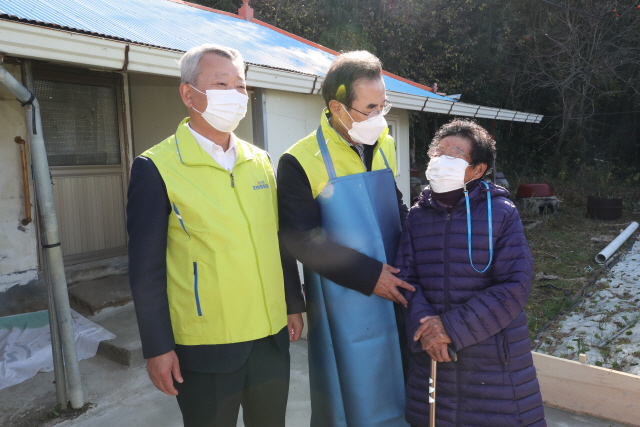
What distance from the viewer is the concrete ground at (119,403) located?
10.4ft

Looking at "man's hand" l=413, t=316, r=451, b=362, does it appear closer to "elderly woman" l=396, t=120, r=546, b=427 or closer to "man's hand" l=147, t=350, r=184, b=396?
"elderly woman" l=396, t=120, r=546, b=427

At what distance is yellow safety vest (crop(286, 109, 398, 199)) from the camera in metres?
2.10

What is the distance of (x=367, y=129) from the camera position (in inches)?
85.0

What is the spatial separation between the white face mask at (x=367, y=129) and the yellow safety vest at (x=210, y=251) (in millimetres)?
585

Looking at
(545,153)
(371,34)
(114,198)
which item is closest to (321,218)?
(114,198)

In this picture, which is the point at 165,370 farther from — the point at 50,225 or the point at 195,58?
the point at 50,225

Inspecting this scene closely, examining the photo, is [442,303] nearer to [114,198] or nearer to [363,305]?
[363,305]

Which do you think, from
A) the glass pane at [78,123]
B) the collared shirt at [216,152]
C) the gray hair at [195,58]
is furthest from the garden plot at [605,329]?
the glass pane at [78,123]

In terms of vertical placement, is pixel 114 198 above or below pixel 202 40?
below

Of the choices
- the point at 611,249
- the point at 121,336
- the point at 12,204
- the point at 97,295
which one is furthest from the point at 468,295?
the point at 611,249

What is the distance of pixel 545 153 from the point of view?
18453 mm

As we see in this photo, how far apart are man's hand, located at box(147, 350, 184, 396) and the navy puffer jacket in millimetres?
944

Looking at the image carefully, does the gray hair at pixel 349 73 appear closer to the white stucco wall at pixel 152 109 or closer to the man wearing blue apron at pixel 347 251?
the man wearing blue apron at pixel 347 251

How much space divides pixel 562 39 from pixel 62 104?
50.3 ft
